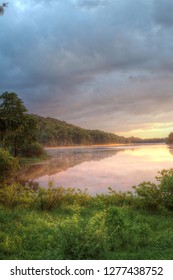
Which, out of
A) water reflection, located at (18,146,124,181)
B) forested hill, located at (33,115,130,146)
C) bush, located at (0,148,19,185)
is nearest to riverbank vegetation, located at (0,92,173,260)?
bush, located at (0,148,19,185)

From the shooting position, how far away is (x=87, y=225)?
720 centimetres

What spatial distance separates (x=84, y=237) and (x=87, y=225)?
1.11 ft

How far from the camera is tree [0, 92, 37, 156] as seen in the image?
19641 millimetres

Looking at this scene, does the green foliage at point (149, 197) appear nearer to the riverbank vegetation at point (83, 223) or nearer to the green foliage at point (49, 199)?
the riverbank vegetation at point (83, 223)

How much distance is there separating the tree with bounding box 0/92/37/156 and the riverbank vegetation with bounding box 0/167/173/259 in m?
6.11

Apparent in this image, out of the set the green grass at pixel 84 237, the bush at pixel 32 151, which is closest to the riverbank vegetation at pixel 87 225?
the green grass at pixel 84 237

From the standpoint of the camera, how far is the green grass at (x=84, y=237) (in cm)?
689

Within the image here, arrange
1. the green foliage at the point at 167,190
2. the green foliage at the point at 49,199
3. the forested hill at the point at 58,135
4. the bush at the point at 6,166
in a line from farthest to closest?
the forested hill at the point at 58,135 < the bush at the point at 6,166 < the green foliage at the point at 49,199 < the green foliage at the point at 167,190

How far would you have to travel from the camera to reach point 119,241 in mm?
8805

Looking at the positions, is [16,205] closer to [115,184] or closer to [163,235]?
[163,235]

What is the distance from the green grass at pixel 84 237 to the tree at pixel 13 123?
322 inches

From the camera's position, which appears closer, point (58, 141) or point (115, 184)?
point (115, 184)
